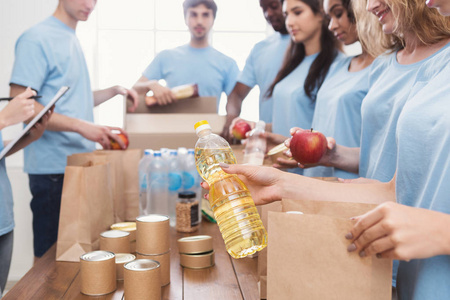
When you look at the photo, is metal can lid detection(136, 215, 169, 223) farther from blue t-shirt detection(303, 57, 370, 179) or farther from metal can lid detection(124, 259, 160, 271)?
blue t-shirt detection(303, 57, 370, 179)

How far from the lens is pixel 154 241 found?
1005 millimetres

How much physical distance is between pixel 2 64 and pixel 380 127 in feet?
9.09

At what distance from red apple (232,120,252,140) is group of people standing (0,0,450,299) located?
134mm

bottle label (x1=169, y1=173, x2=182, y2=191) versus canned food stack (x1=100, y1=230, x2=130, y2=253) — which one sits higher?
bottle label (x1=169, y1=173, x2=182, y2=191)

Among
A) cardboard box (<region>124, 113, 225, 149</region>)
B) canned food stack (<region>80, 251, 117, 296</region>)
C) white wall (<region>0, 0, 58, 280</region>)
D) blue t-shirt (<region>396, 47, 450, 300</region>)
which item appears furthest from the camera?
white wall (<region>0, 0, 58, 280</region>)

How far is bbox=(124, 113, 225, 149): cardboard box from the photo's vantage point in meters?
2.10

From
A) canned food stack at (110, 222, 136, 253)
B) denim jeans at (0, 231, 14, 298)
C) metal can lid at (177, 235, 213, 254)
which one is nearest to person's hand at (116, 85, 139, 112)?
denim jeans at (0, 231, 14, 298)

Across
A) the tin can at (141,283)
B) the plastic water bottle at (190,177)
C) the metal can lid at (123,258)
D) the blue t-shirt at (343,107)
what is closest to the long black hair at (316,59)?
the blue t-shirt at (343,107)

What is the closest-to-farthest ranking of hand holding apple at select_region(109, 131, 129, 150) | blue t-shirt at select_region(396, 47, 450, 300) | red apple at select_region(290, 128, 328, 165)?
blue t-shirt at select_region(396, 47, 450, 300) < red apple at select_region(290, 128, 328, 165) < hand holding apple at select_region(109, 131, 129, 150)

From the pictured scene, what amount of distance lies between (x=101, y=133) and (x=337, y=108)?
965 millimetres

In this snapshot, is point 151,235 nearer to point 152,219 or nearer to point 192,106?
point 152,219

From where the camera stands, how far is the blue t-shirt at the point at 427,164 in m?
0.71

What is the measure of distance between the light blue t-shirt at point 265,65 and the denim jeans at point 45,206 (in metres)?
1.20

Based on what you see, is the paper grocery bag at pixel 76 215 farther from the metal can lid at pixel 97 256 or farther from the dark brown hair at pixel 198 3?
the dark brown hair at pixel 198 3
